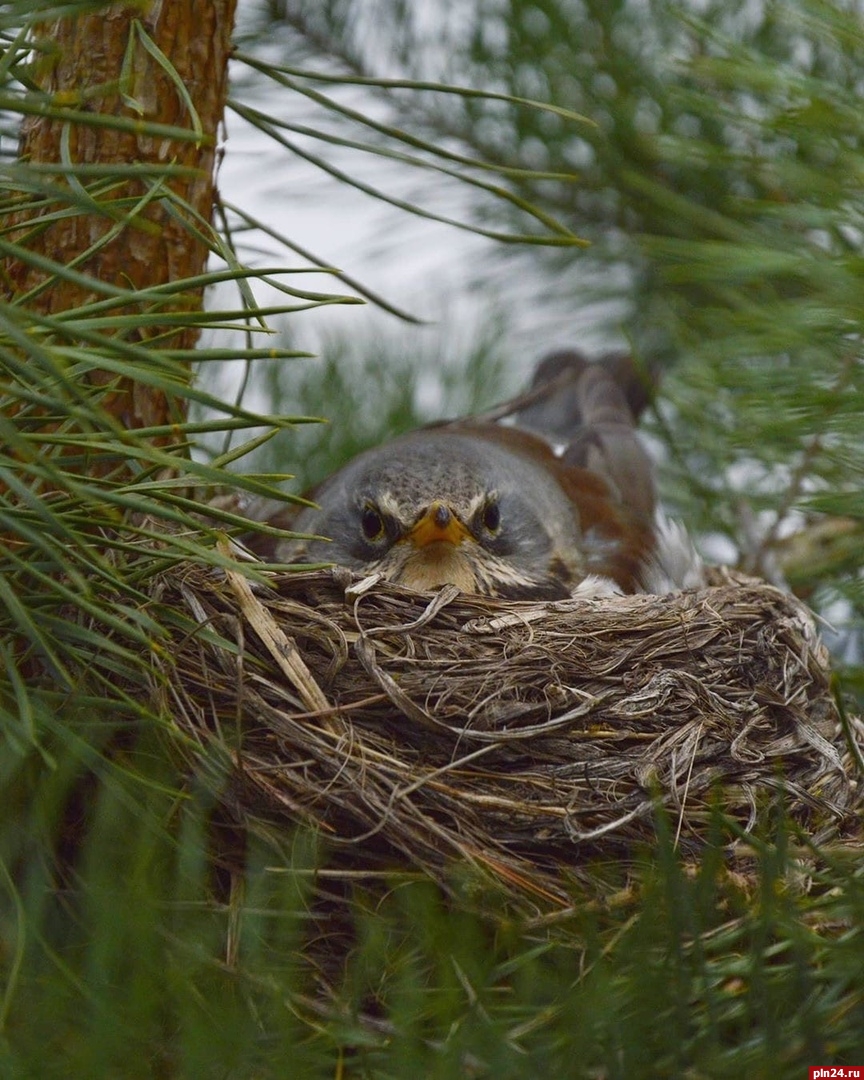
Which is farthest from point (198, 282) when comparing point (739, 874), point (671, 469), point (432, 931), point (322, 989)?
point (671, 469)

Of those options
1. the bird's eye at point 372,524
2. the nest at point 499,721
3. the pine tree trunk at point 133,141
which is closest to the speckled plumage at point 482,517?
the bird's eye at point 372,524

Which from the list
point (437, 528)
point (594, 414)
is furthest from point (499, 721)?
point (594, 414)

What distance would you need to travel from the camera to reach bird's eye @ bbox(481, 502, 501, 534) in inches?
133

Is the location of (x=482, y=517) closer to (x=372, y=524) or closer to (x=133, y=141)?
(x=372, y=524)

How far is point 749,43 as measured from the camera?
357cm

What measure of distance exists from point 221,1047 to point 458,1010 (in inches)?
14.8

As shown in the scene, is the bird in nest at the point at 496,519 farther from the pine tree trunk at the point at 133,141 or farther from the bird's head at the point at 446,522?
the pine tree trunk at the point at 133,141

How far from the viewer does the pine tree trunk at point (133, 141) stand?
196cm

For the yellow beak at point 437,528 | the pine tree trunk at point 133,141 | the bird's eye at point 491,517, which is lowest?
the bird's eye at point 491,517

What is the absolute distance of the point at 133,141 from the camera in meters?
2.06

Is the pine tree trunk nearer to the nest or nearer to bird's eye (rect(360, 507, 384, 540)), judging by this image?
the nest

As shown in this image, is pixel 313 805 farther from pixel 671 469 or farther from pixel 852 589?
pixel 671 469

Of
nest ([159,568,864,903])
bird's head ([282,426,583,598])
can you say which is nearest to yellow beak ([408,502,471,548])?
bird's head ([282,426,583,598])

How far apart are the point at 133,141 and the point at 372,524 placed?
1.48 metres
